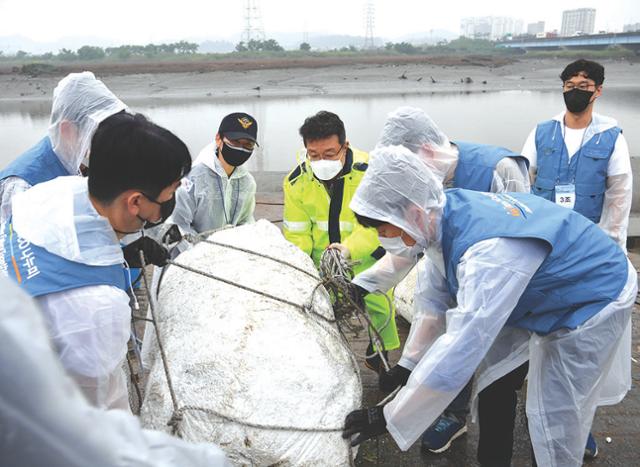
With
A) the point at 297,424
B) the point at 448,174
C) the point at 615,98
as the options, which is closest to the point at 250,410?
the point at 297,424

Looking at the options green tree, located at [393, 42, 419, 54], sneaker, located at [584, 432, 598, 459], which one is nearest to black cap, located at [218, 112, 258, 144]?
sneaker, located at [584, 432, 598, 459]

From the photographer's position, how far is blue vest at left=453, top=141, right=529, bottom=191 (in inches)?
123

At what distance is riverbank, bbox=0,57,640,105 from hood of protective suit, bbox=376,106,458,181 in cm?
2063

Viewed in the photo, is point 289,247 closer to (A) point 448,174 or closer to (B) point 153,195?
(A) point 448,174

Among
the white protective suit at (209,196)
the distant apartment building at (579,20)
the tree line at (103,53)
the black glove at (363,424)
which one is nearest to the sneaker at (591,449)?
the black glove at (363,424)

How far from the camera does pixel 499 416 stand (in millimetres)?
2434

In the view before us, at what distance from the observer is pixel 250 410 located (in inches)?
73.7

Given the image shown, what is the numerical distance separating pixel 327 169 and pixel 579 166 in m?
1.59

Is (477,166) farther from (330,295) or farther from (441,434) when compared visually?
(441,434)

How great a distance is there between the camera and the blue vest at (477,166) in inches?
123

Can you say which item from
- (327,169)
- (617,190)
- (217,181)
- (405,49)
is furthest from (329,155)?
(405,49)

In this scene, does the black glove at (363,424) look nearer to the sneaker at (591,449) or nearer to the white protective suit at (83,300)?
the white protective suit at (83,300)

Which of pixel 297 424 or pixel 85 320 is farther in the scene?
pixel 297 424

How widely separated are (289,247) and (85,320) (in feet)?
4.69
